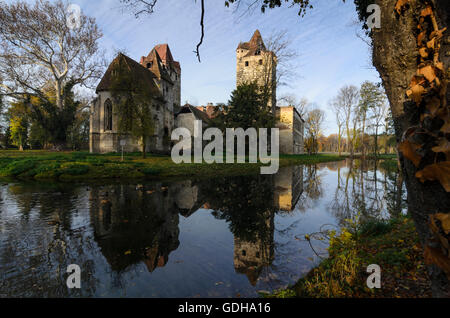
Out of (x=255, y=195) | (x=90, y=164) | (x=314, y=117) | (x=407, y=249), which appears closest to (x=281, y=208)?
(x=255, y=195)

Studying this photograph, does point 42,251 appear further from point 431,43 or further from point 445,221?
point 431,43

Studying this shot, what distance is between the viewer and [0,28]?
22328 mm

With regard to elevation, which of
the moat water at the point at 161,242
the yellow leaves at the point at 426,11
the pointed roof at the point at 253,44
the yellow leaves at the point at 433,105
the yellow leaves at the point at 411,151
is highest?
the pointed roof at the point at 253,44

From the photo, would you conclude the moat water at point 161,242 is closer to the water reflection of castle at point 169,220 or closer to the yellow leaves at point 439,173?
the water reflection of castle at point 169,220

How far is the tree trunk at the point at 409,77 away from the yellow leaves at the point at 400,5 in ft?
0.09

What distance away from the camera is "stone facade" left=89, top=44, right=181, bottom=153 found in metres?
28.6

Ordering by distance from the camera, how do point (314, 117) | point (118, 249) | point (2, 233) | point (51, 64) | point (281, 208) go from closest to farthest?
point (118, 249)
point (2, 233)
point (281, 208)
point (51, 64)
point (314, 117)

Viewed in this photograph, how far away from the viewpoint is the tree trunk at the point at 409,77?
1.35 metres

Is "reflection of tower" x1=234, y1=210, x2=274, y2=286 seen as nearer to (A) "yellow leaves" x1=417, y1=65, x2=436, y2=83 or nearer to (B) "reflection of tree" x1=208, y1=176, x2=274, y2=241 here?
(B) "reflection of tree" x1=208, y1=176, x2=274, y2=241

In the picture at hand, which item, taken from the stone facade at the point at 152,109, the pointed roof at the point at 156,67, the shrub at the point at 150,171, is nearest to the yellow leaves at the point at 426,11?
the shrub at the point at 150,171

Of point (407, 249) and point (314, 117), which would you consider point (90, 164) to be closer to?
point (407, 249)

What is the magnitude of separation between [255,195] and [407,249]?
19.9 feet

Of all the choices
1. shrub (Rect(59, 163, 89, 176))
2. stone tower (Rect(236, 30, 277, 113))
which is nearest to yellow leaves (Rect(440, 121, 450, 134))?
shrub (Rect(59, 163, 89, 176))
